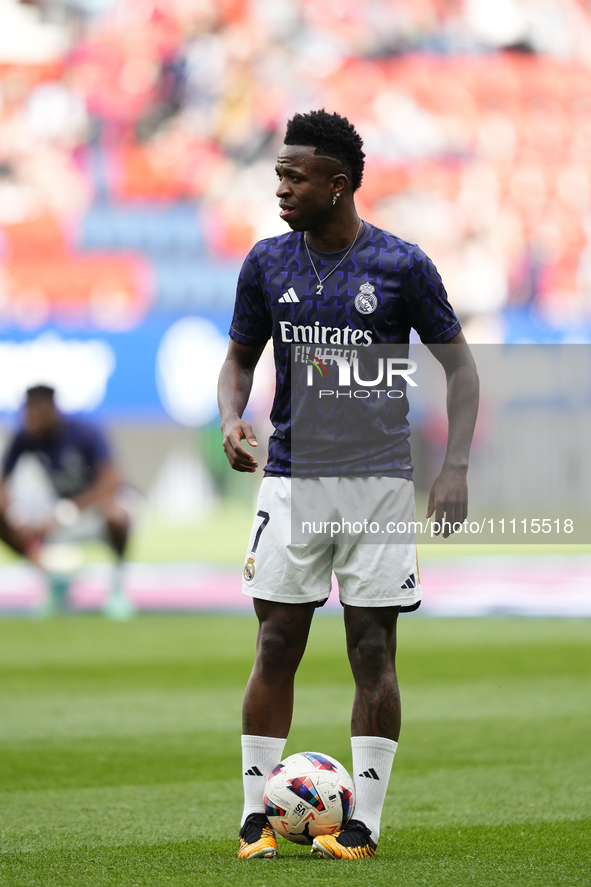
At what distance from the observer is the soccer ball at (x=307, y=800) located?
3436 millimetres

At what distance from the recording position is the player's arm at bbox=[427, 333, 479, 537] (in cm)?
348

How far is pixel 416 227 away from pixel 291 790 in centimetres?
2490

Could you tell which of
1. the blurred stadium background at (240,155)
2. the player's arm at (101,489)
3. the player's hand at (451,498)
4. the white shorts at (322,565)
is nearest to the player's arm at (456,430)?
the player's hand at (451,498)

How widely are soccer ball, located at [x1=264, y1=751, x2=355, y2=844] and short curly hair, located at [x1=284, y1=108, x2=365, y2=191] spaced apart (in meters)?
1.64

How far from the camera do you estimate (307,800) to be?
3426 mm

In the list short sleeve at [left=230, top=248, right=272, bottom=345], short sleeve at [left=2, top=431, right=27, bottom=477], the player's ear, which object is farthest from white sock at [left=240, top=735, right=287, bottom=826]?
short sleeve at [left=2, top=431, right=27, bottom=477]

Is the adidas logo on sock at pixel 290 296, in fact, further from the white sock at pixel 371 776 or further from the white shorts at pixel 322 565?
the white sock at pixel 371 776

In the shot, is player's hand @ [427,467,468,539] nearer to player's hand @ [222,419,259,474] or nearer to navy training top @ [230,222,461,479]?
navy training top @ [230,222,461,479]

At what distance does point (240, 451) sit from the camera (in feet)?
11.3

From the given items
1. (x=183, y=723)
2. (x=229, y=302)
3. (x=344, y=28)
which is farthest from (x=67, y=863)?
(x=344, y=28)

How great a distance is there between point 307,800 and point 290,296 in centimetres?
136

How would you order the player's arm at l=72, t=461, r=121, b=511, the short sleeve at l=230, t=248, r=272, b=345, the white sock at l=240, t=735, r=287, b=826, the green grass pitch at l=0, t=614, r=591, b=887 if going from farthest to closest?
the player's arm at l=72, t=461, r=121, b=511 < the short sleeve at l=230, t=248, r=272, b=345 < the white sock at l=240, t=735, r=287, b=826 < the green grass pitch at l=0, t=614, r=591, b=887

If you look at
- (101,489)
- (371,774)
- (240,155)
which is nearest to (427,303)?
(371,774)

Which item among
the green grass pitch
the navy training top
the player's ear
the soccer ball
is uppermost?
the player's ear
